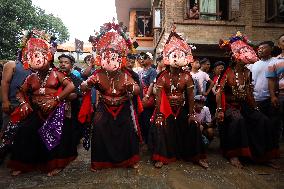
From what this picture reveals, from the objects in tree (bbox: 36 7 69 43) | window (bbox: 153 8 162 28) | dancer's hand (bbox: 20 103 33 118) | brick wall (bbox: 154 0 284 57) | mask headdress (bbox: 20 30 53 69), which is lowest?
dancer's hand (bbox: 20 103 33 118)

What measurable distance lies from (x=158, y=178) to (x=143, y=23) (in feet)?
56.6

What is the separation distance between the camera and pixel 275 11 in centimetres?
1166

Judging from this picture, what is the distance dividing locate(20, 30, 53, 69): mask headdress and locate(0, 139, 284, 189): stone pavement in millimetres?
1692

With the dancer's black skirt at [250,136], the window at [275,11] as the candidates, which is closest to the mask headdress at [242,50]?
the dancer's black skirt at [250,136]

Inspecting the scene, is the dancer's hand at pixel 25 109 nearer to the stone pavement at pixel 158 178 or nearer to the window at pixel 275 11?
the stone pavement at pixel 158 178

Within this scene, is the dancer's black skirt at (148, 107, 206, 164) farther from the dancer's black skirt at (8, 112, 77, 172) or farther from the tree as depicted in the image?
the tree

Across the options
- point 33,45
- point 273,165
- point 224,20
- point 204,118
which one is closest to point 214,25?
point 224,20

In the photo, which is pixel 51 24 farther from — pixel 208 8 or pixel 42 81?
pixel 42 81

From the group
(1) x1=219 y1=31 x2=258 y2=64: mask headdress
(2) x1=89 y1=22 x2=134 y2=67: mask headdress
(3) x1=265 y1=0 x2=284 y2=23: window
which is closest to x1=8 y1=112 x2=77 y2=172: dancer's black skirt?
(2) x1=89 y1=22 x2=134 y2=67: mask headdress

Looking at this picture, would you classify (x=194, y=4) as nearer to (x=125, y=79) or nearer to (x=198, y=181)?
(x=125, y=79)

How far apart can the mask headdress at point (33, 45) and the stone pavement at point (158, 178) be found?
Answer: 1692 millimetres

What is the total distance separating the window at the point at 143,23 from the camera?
65.8 feet

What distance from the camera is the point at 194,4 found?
12.1 metres

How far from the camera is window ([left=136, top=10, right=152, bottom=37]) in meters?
20.1
